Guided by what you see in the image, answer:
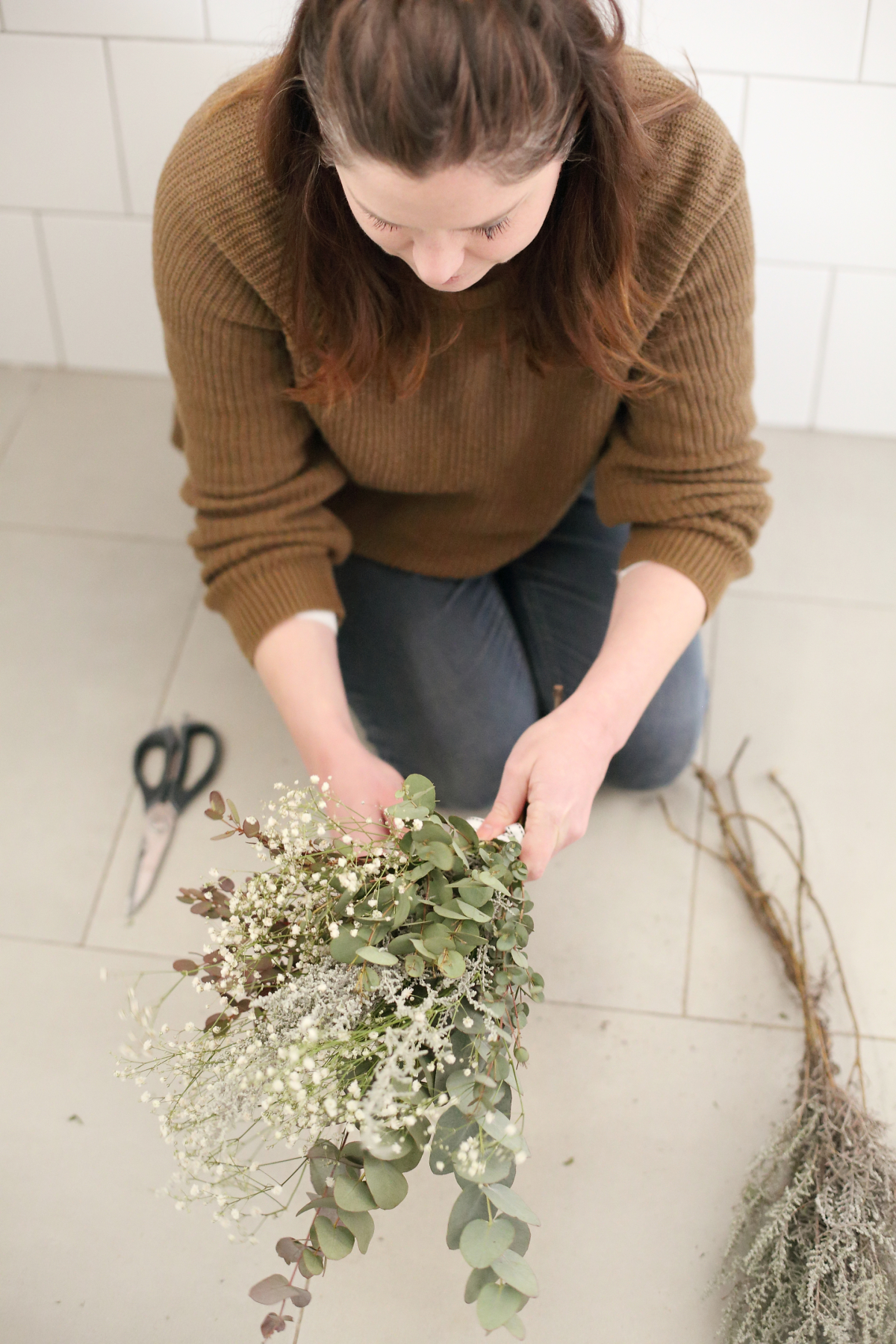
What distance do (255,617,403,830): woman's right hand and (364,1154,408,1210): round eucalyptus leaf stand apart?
1.17 feet

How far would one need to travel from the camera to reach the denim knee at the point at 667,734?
1383mm

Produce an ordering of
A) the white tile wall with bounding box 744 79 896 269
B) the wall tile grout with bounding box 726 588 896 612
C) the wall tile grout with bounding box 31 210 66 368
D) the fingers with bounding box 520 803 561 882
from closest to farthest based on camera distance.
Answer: the fingers with bounding box 520 803 561 882 → the white tile wall with bounding box 744 79 896 269 → the wall tile grout with bounding box 726 588 896 612 → the wall tile grout with bounding box 31 210 66 368

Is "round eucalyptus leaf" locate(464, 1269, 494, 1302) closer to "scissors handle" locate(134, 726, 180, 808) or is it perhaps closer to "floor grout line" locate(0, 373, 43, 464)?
"scissors handle" locate(134, 726, 180, 808)

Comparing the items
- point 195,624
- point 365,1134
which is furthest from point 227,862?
point 365,1134

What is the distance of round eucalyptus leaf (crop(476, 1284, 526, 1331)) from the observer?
75 cm

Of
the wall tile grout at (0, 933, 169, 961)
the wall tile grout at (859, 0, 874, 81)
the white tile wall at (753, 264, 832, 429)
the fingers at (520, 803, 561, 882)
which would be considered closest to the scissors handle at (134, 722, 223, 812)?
the wall tile grout at (0, 933, 169, 961)

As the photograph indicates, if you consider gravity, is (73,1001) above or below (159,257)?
below

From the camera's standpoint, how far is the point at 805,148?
1.57 m

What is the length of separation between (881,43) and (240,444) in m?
0.99

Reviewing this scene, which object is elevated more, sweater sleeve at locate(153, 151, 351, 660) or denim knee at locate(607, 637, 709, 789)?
sweater sleeve at locate(153, 151, 351, 660)

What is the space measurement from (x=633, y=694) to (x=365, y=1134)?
54cm

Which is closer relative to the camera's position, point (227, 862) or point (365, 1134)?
point (365, 1134)

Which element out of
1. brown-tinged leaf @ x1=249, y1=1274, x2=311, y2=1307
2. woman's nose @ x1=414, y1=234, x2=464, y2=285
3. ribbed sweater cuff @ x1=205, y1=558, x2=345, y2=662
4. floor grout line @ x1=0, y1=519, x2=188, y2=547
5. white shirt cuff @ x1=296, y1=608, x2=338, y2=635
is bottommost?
floor grout line @ x1=0, y1=519, x2=188, y2=547

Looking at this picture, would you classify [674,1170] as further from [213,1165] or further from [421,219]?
[421,219]
